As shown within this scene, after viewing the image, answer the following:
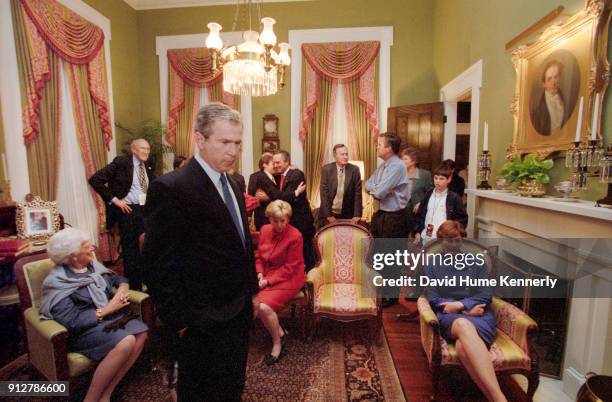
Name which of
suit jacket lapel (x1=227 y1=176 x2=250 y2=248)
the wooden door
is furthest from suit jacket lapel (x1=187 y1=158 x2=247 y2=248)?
the wooden door

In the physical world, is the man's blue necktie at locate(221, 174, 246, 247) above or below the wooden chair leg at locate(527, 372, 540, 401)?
above

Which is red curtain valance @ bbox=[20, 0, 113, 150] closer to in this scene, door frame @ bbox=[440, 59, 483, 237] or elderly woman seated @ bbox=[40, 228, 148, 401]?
elderly woman seated @ bbox=[40, 228, 148, 401]

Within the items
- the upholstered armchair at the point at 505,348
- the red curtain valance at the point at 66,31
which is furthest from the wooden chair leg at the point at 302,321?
the red curtain valance at the point at 66,31

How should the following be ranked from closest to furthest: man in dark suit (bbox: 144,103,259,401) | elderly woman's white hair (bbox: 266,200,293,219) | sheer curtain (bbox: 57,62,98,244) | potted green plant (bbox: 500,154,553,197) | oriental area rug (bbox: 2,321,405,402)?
man in dark suit (bbox: 144,103,259,401), oriental area rug (bbox: 2,321,405,402), potted green plant (bbox: 500,154,553,197), elderly woman's white hair (bbox: 266,200,293,219), sheer curtain (bbox: 57,62,98,244)

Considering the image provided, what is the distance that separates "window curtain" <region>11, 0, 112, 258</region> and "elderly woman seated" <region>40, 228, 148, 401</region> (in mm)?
2393

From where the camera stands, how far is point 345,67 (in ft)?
17.3

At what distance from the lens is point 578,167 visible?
1902 millimetres

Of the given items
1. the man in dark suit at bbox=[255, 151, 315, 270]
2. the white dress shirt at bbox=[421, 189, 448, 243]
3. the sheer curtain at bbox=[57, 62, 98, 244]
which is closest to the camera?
the white dress shirt at bbox=[421, 189, 448, 243]

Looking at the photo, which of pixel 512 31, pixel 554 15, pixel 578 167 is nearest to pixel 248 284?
pixel 578 167

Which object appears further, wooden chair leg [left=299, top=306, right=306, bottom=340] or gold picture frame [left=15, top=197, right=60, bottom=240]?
gold picture frame [left=15, top=197, right=60, bottom=240]

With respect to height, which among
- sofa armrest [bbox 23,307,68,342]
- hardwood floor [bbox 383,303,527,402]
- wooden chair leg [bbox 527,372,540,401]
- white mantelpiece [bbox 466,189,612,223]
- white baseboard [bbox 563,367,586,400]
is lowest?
hardwood floor [bbox 383,303,527,402]

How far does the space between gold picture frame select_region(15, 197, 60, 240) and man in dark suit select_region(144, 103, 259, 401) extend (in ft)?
8.46

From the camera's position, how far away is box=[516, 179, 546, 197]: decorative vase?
233 centimetres

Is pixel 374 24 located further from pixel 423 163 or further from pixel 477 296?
pixel 477 296
